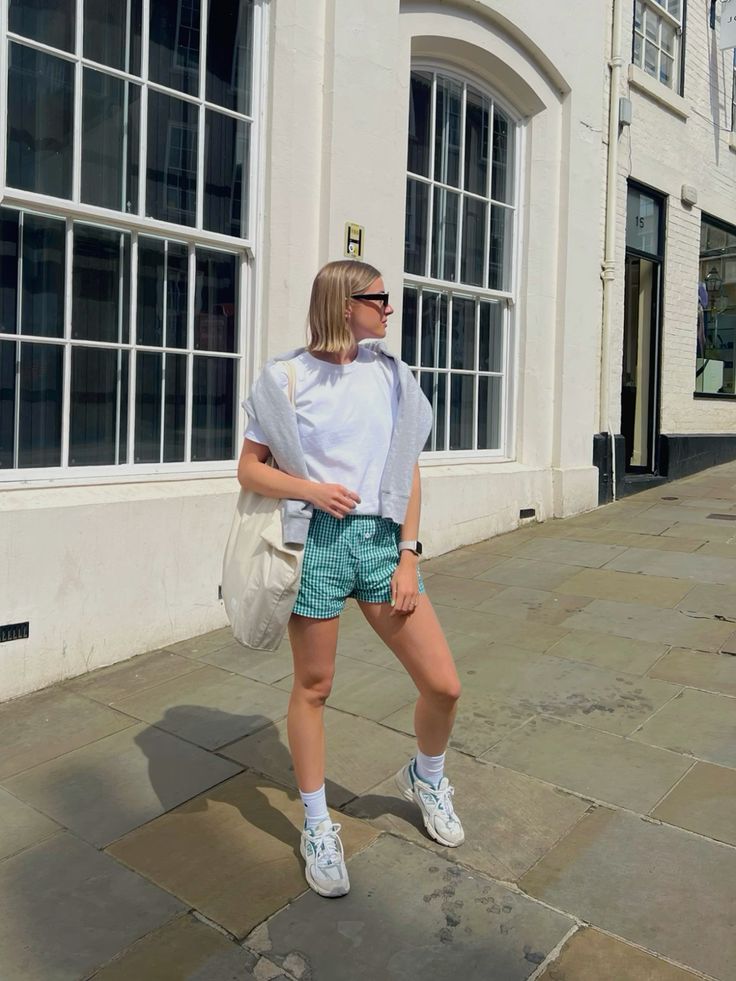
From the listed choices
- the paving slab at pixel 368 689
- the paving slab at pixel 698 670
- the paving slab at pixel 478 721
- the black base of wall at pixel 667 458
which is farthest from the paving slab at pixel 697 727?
the black base of wall at pixel 667 458

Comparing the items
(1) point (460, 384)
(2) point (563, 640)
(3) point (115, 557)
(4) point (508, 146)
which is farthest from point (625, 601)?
(4) point (508, 146)

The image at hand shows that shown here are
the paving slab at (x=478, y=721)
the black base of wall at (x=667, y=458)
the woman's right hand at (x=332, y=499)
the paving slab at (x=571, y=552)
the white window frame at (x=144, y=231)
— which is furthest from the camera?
the black base of wall at (x=667, y=458)

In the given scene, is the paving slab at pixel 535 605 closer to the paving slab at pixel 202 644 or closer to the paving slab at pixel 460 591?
the paving slab at pixel 460 591

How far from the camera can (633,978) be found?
7.24 ft

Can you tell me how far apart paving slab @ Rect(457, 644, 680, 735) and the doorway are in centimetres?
599

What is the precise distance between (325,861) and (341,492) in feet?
3.64

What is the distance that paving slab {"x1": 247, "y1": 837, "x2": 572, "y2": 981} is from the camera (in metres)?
2.26

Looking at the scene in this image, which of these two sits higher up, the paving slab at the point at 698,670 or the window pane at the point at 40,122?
the window pane at the point at 40,122

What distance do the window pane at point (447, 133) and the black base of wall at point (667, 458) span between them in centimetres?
315

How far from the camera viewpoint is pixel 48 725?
400 centimetres

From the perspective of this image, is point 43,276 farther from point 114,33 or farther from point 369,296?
point 369,296

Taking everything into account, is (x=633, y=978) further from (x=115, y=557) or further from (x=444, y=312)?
(x=444, y=312)

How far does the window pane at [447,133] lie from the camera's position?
281 inches

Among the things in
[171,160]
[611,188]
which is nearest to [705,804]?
[171,160]
